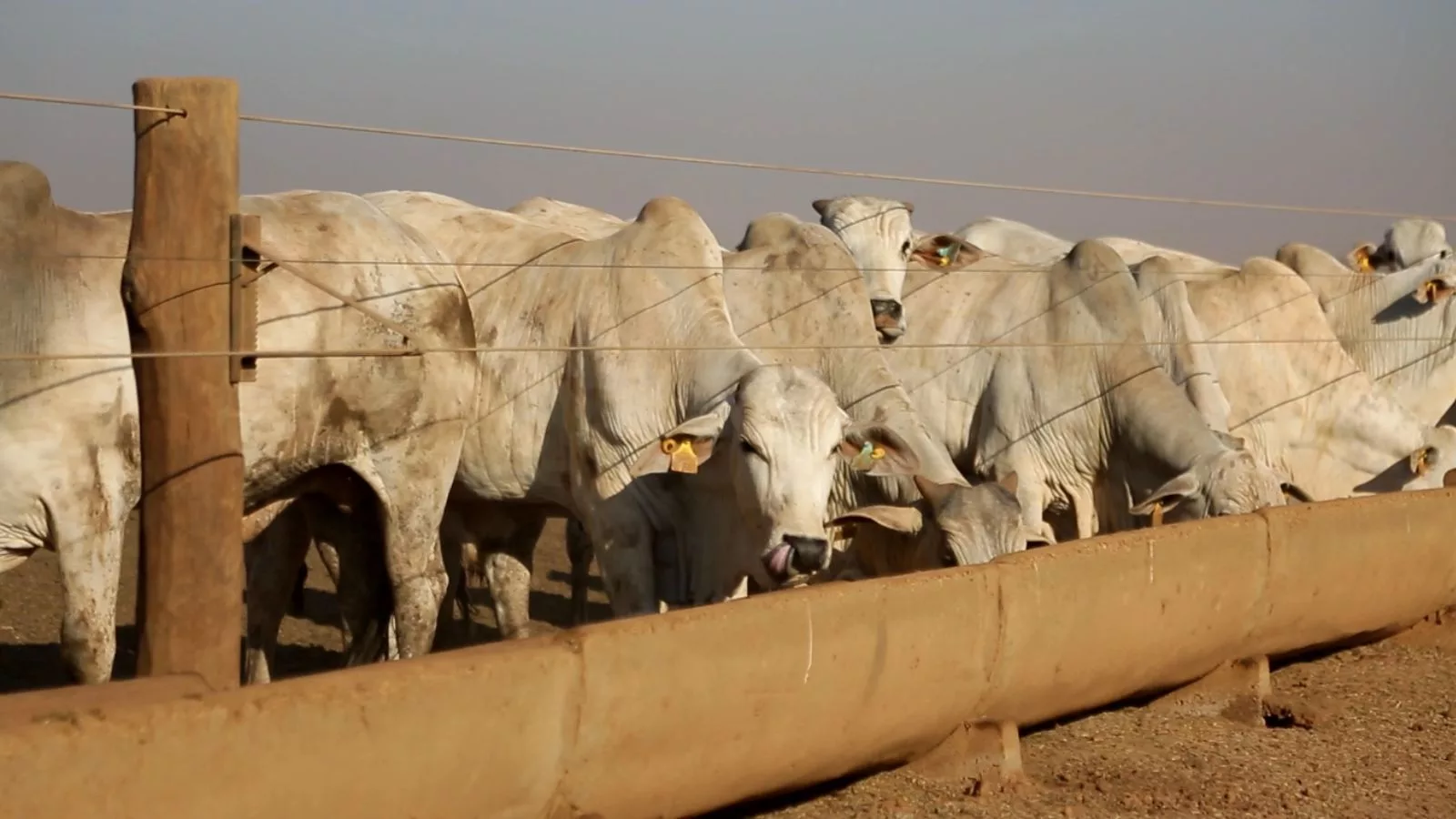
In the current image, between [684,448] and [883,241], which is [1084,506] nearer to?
[883,241]

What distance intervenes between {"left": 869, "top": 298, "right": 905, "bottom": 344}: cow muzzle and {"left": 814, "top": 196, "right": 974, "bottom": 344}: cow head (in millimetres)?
224

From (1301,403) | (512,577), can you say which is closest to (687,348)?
(512,577)

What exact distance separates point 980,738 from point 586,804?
66.4 inches

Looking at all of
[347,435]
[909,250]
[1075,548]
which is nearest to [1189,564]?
[1075,548]

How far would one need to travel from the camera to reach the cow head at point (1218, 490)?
9227 mm

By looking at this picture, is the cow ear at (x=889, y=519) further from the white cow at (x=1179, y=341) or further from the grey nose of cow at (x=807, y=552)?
the white cow at (x=1179, y=341)

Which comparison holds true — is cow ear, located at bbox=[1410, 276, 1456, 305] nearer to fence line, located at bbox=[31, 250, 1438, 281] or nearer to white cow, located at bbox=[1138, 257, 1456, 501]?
fence line, located at bbox=[31, 250, 1438, 281]

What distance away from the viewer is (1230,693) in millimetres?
7082

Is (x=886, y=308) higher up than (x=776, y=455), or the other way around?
(x=886, y=308)

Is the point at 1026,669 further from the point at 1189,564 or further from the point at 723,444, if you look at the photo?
the point at 723,444

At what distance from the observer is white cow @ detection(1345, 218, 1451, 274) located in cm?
1544

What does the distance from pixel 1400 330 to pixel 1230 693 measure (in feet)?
25.4

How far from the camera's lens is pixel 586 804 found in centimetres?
461

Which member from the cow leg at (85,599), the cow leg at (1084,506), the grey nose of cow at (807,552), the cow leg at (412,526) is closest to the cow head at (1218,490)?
the cow leg at (1084,506)
